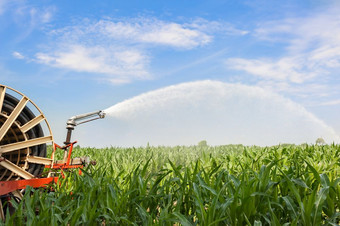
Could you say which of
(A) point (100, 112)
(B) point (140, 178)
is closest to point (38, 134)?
(A) point (100, 112)

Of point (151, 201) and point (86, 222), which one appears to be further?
point (151, 201)

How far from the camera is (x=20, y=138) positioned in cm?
541

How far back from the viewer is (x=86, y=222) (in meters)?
3.09

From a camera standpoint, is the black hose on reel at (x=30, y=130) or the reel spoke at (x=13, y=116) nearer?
the reel spoke at (x=13, y=116)

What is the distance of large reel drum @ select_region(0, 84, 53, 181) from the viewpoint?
5078 mm

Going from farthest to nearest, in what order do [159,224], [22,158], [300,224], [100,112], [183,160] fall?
1. [183,160]
2. [100,112]
3. [22,158]
4. [300,224]
5. [159,224]

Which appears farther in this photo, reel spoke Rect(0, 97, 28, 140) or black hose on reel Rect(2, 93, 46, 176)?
black hose on reel Rect(2, 93, 46, 176)

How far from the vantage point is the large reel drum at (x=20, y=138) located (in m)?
5.08

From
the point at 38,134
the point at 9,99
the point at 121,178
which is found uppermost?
the point at 9,99

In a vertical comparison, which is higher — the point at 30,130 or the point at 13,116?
the point at 13,116

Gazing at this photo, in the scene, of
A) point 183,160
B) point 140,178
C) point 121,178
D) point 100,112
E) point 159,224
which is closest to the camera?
point 159,224

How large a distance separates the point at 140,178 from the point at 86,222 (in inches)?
35.6

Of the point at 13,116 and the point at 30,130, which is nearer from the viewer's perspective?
the point at 13,116

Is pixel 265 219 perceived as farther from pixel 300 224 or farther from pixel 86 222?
pixel 86 222
